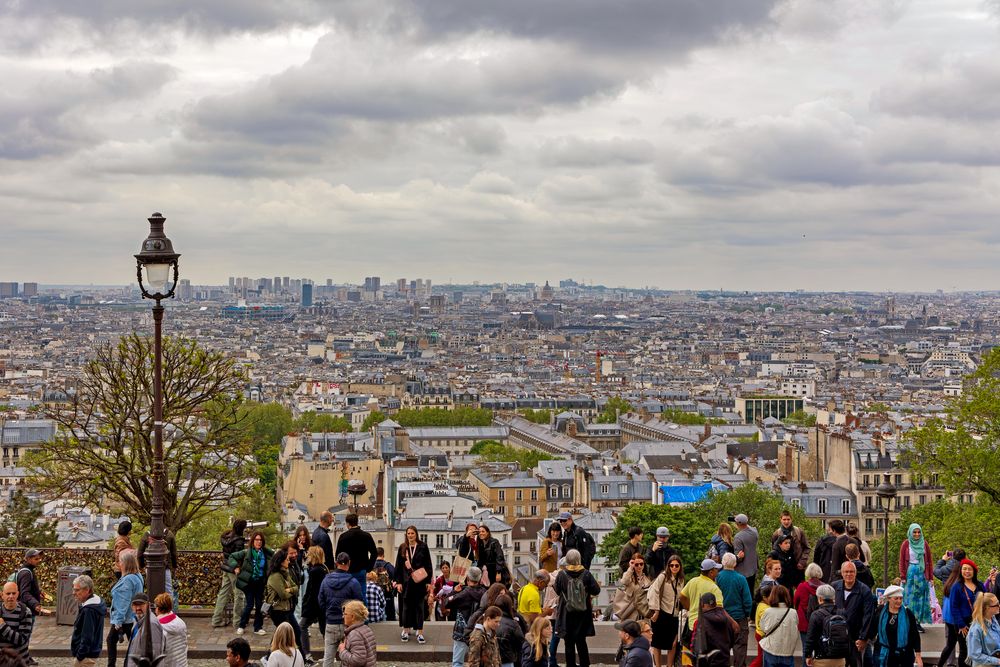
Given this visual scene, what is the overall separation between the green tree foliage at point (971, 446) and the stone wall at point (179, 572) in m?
16.0

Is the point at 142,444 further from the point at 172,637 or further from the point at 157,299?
the point at 172,637

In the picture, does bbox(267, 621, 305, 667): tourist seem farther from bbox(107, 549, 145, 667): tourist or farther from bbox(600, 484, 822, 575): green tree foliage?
bbox(600, 484, 822, 575): green tree foliage

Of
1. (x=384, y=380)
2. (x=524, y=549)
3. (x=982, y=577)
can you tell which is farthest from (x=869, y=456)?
(x=384, y=380)

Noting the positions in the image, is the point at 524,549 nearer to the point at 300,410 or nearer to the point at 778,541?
the point at 778,541

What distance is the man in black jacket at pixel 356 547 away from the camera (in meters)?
14.4

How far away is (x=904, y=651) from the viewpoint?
12.8m

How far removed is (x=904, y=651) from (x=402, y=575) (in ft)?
19.6

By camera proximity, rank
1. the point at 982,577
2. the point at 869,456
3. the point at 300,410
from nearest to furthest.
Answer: the point at 982,577 < the point at 869,456 < the point at 300,410

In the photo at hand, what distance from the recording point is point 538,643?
42.1ft

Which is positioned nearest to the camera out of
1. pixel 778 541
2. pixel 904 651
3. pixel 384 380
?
pixel 904 651

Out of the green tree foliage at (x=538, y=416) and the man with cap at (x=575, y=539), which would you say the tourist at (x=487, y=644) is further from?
the green tree foliage at (x=538, y=416)

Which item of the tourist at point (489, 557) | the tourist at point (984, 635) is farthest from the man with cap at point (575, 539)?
the tourist at point (984, 635)

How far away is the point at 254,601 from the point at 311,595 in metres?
1.39

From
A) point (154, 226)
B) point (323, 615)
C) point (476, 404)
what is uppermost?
point (154, 226)
